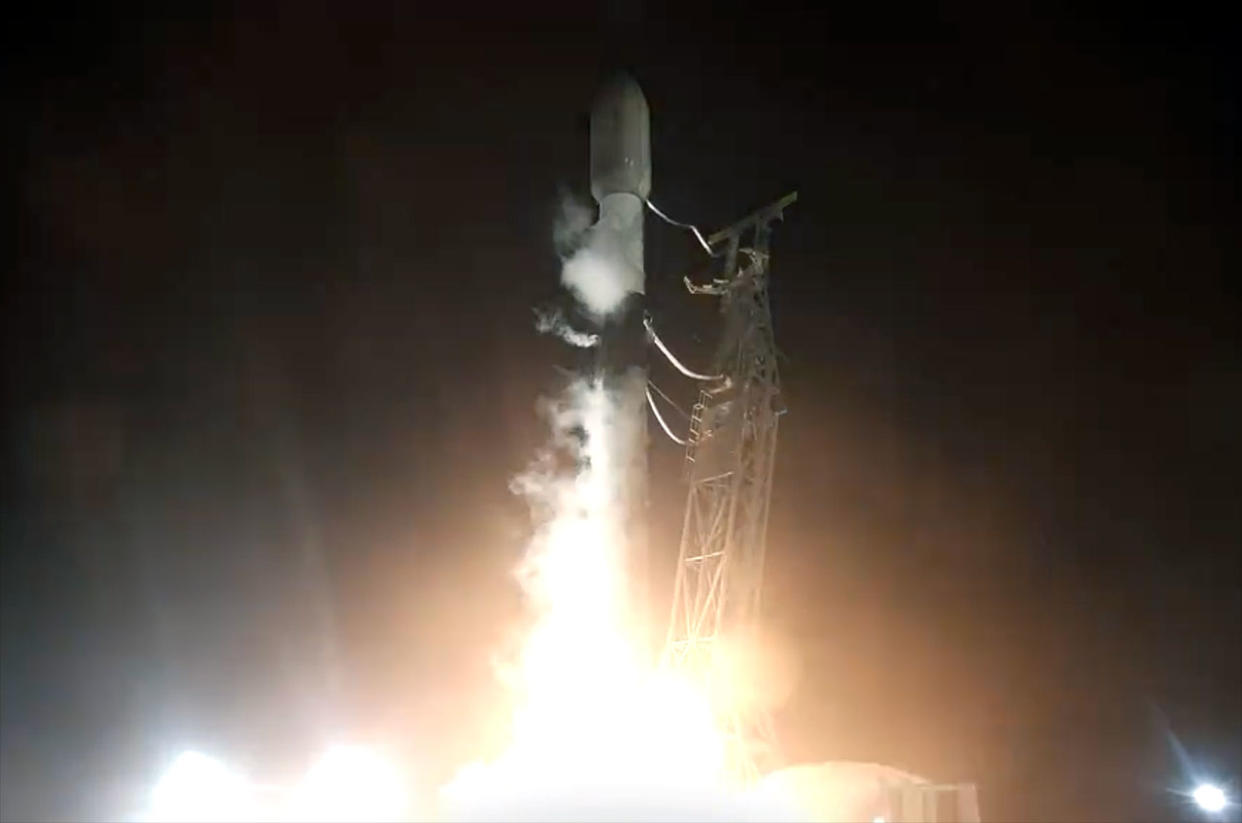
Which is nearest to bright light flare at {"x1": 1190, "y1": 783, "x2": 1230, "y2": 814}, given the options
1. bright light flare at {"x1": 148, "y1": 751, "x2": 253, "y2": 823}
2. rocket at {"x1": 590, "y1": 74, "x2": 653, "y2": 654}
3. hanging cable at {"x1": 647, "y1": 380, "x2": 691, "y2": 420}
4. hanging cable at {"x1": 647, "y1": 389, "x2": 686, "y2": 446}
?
rocket at {"x1": 590, "y1": 74, "x2": 653, "y2": 654}

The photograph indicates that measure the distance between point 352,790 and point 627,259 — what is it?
1072cm

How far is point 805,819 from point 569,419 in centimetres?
746

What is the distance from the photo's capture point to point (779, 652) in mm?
23375

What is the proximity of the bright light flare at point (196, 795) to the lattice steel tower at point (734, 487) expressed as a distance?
8.94 meters

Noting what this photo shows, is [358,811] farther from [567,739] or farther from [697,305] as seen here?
[697,305]

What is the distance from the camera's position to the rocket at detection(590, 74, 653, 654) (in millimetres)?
19656

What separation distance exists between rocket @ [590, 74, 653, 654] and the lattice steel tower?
3.78 feet

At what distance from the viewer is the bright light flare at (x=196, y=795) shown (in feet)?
73.3

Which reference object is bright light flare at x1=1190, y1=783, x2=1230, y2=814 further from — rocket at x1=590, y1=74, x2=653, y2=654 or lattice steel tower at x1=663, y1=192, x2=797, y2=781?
rocket at x1=590, y1=74, x2=653, y2=654

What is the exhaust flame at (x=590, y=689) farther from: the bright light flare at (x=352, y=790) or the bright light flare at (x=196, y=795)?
the bright light flare at (x=196, y=795)

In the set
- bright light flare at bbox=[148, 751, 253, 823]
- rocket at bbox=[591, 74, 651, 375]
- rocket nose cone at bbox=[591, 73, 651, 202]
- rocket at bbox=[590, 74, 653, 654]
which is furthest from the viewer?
bright light flare at bbox=[148, 751, 253, 823]

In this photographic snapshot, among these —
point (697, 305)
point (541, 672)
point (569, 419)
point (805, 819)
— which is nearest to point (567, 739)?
point (541, 672)

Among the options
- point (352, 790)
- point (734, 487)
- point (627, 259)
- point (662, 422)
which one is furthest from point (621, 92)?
point (352, 790)

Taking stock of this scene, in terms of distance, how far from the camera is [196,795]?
2264 centimetres
